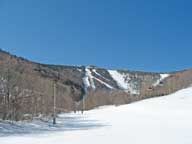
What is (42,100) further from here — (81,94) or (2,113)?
(81,94)

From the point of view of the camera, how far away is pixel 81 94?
646 feet

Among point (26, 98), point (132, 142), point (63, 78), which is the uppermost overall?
point (63, 78)

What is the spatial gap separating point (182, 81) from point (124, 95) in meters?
27.4

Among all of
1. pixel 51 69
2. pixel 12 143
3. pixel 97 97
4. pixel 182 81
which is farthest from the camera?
pixel 51 69

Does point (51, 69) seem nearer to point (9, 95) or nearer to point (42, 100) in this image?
point (42, 100)

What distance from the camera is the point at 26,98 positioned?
3550 centimetres

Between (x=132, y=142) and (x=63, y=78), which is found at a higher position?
(x=63, y=78)

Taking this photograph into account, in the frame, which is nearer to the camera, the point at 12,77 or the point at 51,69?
the point at 12,77

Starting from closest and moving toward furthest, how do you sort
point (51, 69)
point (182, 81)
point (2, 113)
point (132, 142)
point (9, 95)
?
point (132, 142) → point (2, 113) → point (9, 95) → point (182, 81) → point (51, 69)

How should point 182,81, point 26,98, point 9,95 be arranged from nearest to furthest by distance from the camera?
1. point 9,95
2. point 26,98
3. point 182,81

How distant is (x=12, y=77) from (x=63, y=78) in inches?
6412

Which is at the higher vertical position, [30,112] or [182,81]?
[182,81]

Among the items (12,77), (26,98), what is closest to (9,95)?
(12,77)

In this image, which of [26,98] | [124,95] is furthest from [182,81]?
[26,98]
